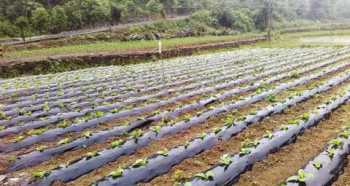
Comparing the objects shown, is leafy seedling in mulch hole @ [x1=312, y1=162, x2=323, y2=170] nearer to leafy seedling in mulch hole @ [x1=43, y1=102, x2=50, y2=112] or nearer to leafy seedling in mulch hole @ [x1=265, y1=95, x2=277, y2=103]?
leafy seedling in mulch hole @ [x1=265, y1=95, x2=277, y2=103]

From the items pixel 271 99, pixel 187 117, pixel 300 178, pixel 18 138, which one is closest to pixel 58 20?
pixel 271 99

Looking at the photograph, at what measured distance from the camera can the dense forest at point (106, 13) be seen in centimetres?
3644

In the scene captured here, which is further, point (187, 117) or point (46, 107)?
point (46, 107)

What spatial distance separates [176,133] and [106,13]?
38007 mm

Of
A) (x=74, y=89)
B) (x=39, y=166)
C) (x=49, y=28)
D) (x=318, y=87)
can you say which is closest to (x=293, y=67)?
(x=318, y=87)

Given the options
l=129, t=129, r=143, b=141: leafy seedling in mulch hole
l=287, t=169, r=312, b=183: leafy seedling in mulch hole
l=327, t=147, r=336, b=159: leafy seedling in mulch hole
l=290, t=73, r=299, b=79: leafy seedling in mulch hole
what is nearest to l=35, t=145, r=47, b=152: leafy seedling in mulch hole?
l=129, t=129, r=143, b=141: leafy seedling in mulch hole

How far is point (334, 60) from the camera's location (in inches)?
602

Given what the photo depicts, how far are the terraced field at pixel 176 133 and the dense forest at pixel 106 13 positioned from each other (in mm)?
22659

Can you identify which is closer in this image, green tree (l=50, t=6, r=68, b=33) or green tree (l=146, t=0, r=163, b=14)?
green tree (l=50, t=6, r=68, b=33)

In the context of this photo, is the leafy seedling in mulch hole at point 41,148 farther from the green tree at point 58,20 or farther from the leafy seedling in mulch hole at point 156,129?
the green tree at point 58,20

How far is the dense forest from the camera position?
120 ft

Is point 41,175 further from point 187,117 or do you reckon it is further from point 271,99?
point 271,99

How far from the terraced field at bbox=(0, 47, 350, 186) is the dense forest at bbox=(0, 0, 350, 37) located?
2266 cm

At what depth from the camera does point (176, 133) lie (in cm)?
601
